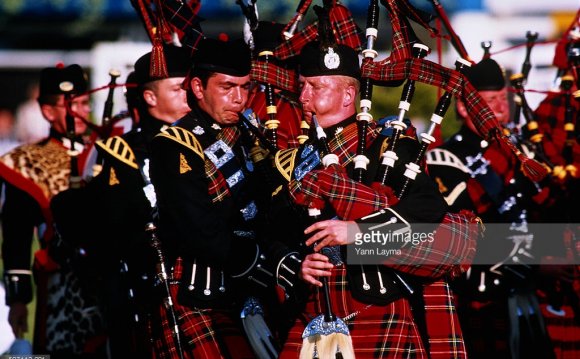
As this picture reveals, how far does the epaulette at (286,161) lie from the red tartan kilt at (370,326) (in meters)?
0.57

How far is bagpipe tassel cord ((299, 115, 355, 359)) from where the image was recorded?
5297 millimetres

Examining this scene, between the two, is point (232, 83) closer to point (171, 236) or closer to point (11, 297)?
point (171, 236)

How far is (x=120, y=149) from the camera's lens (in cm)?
712

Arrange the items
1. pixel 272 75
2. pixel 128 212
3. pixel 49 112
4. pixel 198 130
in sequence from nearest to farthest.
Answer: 1. pixel 198 130
2. pixel 272 75
3. pixel 128 212
4. pixel 49 112

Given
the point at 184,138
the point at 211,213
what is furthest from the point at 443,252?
the point at 184,138

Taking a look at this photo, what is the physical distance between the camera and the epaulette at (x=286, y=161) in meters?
5.86

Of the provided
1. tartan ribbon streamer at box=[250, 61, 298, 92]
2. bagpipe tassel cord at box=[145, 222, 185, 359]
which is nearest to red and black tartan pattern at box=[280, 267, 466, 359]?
bagpipe tassel cord at box=[145, 222, 185, 359]

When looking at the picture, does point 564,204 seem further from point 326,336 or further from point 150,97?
point 326,336

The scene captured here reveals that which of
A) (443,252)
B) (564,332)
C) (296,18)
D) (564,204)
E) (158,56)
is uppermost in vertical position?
(296,18)

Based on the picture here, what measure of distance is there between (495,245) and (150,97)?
7.75 feet

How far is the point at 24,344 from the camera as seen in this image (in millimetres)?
8336

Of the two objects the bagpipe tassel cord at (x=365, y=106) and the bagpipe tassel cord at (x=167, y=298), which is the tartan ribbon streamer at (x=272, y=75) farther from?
the bagpipe tassel cord at (x=167, y=298)

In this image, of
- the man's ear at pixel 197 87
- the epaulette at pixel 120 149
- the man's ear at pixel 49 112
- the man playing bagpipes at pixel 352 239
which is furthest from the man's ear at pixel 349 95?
the man's ear at pixel 49 112

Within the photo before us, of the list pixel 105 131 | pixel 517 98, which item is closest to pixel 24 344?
pixel 105 131
